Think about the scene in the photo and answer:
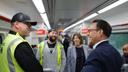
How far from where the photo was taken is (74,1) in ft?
29.5

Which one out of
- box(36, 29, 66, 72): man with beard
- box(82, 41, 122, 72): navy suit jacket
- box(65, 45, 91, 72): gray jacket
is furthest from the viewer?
box(65, 45, 91, 72): gray jacket

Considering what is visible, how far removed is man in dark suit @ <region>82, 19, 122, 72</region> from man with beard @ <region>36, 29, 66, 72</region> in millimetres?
2614

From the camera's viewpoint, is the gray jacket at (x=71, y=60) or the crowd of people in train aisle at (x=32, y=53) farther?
the gray jacket at (x=71, y=60)

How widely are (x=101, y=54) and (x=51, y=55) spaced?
293 cm

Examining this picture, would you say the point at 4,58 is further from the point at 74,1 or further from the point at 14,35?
the point at 74,1

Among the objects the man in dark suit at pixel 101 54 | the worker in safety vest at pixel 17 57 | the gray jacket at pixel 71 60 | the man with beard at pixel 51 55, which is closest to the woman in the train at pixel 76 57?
the gray jacket at pixel 71 60

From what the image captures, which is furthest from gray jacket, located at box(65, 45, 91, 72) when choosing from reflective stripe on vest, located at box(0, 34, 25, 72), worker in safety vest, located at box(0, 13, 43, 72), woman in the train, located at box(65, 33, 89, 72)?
reflective stripe on vest, located at box(0, 34, 25, 72)

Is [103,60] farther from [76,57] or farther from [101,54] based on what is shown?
[76,57]

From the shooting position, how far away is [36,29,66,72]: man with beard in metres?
5.81

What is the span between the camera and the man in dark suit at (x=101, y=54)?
294cm

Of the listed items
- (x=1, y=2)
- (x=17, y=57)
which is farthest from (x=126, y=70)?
(x=1, y=2)

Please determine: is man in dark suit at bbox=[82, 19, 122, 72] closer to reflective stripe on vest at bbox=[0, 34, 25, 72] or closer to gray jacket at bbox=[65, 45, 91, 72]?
reflective stripe on vest at bbox=[0, 34, 25, 72]

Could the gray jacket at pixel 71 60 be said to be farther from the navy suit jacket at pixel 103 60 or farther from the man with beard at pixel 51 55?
the navy suit jacket at pixel 103 60

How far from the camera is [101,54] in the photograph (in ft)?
9.76
